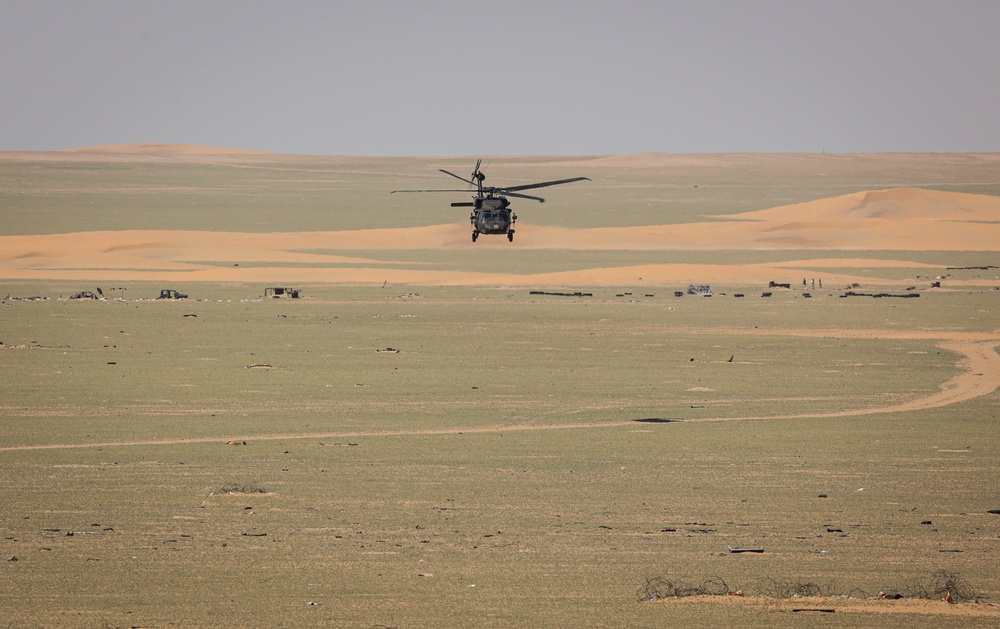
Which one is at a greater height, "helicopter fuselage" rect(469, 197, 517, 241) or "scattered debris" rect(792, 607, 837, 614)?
"helicopter fuselage" rect(469, 197, 517, 241)

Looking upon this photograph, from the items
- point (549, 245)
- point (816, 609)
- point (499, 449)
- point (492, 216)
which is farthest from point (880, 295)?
point (816, 609)

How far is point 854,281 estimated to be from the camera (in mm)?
69875

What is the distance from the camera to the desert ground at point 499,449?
1295 centimetres

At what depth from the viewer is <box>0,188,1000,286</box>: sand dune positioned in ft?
235

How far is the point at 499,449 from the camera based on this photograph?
21891 millimetres

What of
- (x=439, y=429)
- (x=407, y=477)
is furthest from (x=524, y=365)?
(x=407, y=477)

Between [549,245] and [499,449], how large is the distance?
7264 centimetres

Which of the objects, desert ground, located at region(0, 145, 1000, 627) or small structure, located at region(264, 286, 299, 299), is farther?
small structure, located at region(264, 286, 299, 299)

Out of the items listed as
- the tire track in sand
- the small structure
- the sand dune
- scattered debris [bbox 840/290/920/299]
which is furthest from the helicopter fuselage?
the sand dune

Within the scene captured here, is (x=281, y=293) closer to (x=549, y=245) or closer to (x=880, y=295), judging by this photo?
(x=880, y=295)

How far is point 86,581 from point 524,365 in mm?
22247

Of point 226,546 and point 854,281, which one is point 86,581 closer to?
point 226,546

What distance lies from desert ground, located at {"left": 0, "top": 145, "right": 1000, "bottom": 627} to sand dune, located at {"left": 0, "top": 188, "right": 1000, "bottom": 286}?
1071 mm

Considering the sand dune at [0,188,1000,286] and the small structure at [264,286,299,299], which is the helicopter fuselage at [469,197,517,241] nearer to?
the small structure at [264,286,299,299]
